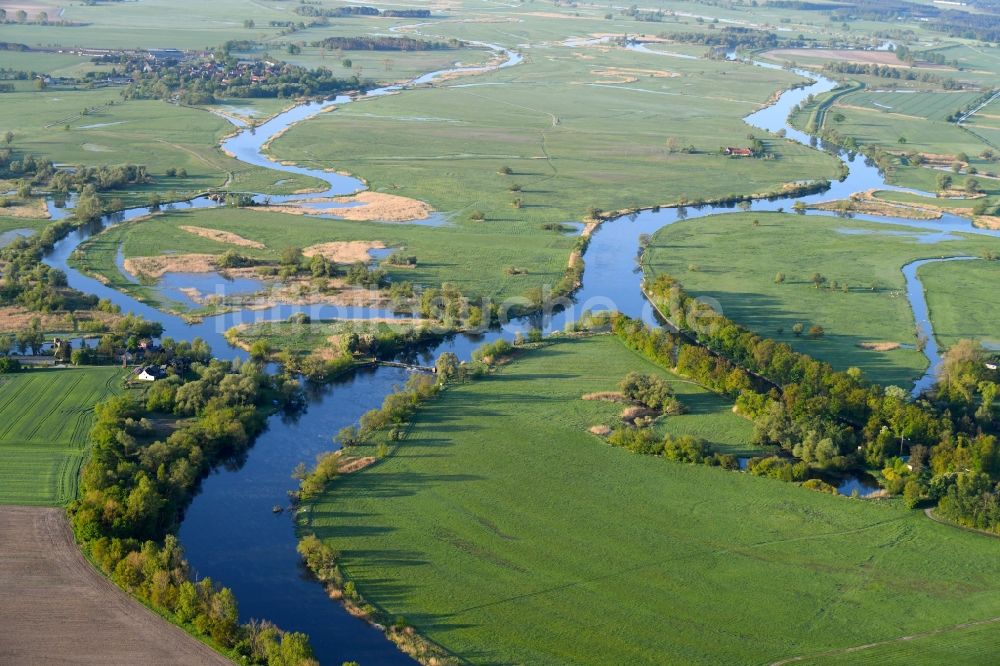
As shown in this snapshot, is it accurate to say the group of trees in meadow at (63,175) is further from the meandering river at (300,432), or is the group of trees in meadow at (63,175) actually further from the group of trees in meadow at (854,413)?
the group of trees in meadow at (854,413)

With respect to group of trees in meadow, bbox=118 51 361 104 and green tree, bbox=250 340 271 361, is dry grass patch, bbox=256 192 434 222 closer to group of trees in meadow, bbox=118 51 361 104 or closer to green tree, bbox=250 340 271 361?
green tree, bbox=250 340 271 361

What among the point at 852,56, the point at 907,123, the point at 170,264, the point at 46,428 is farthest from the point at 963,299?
the point at 852,56

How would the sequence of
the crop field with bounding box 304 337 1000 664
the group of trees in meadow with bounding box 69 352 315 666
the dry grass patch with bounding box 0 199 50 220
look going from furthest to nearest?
the dry grass patch with bounding box 0 199 50 220 → the crop field with bounding box 304 337 1000 664 → the group of trees in meadow with bounding box 69 352 315 666

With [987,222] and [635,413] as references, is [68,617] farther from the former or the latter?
[987,222]

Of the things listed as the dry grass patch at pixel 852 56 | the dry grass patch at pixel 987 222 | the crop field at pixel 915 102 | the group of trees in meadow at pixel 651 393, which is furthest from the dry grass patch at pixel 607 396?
the dry grass patch at pixel 852 56

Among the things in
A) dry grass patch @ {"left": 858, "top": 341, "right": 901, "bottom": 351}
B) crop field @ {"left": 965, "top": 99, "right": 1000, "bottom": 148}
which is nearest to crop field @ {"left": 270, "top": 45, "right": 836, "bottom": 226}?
crop field @ {"left": 965, "top": 99, "right": 1000, "bottom": 148}

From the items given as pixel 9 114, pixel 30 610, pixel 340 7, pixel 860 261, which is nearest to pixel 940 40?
pixel 340 7
